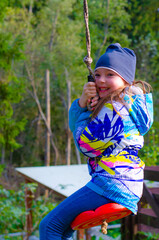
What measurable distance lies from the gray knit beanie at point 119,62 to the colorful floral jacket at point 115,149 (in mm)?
107

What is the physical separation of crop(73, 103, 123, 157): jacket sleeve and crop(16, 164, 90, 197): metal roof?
1766 mm

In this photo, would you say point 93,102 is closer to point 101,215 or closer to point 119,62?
point 119,62

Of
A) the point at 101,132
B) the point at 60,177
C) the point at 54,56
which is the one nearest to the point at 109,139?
the point at 101,132

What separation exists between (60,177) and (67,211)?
2775 mm

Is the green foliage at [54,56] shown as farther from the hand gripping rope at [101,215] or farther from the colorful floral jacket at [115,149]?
the hand gripping rope at [101,215]

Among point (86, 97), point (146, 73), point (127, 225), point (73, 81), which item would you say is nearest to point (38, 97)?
point (73, 81)

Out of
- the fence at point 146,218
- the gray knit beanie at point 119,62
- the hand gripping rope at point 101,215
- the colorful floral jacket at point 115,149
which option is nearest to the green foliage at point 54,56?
the fence at point 146,218

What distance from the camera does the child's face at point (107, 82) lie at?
140cm

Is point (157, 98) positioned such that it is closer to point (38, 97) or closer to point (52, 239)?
point (38, 97)

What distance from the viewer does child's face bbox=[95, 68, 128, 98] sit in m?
1.40

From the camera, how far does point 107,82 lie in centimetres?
140

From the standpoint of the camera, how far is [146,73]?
1008 centimetres

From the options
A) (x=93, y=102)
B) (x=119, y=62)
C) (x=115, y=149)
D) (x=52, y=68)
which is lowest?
(x=115, y=149)

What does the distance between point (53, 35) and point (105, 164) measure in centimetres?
→ 1050
